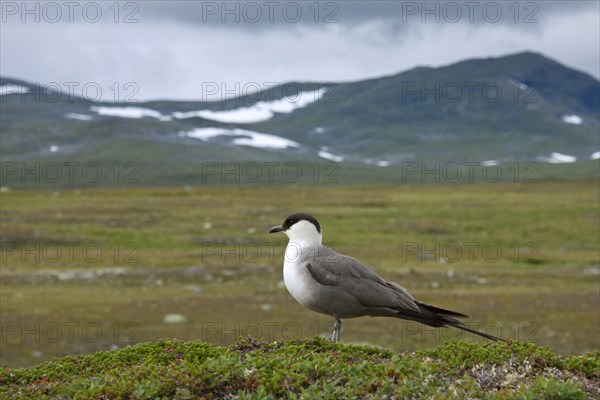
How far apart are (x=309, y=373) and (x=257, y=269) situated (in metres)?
42.5

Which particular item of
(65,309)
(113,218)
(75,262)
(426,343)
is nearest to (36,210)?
(113,218)

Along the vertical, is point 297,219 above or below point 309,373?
above

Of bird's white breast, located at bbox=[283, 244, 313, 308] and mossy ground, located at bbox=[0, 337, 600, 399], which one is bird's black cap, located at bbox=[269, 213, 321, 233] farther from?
mossy ground, located at bbox=[0, 337, 600, 399]

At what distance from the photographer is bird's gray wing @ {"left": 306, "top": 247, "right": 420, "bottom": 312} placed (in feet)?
38.5

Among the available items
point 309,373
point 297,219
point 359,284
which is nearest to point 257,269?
point 297,219

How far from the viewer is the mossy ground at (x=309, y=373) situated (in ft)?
27.0

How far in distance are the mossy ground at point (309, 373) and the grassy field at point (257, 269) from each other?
65.7ft

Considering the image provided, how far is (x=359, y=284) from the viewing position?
11.9m

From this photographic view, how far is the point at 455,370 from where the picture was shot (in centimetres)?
920

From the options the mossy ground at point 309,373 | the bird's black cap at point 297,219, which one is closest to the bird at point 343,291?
the bird's black cap at point 297,219

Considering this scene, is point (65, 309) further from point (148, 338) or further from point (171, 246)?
point (171, 246)

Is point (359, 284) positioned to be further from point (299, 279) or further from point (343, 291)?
point (299, 279)

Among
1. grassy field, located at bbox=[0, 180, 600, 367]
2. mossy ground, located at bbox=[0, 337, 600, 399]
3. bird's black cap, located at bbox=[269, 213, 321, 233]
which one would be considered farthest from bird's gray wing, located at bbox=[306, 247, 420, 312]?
grassy field, located at bbox=[0, 180, 600, 367]

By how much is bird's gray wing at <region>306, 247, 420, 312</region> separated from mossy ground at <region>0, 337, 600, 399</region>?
5.22 ft
